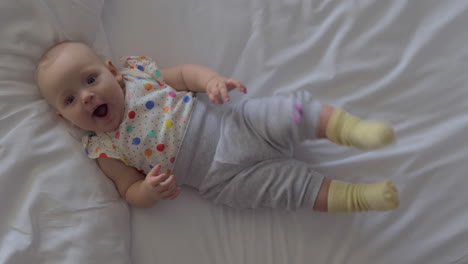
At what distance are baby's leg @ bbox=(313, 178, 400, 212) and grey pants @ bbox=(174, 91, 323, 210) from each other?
0.03 metres

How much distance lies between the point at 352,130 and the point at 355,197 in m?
0.15

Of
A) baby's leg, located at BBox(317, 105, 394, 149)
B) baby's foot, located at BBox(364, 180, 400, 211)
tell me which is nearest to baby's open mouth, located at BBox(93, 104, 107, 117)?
baby's leg, located at BBox(317, 105, 394, 149)

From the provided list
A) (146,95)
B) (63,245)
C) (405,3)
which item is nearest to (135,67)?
(146,95)

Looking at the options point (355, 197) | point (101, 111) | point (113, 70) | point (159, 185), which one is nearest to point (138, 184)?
point (159, 185)

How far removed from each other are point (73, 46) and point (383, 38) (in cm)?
78

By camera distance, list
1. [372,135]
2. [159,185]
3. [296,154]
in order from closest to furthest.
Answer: [372,135]
[159,185]
[296,154]

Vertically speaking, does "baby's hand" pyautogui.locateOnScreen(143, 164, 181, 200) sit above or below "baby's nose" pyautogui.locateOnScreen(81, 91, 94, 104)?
below

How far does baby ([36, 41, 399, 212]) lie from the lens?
83cm

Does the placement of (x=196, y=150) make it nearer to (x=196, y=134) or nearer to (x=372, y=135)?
(x=196, y=134)

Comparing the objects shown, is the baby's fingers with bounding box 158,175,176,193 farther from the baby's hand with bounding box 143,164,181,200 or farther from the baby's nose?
the baby's nose

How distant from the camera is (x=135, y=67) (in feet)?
3.22

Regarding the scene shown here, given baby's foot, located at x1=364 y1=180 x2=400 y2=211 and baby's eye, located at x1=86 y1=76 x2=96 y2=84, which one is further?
baby's eye, located at x1=86 y1=76 x2=96 y2=84

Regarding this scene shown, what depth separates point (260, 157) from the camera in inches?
34.4

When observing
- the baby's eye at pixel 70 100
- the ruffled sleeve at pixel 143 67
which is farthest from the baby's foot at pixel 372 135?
the baby's eye at pixel 70 100
